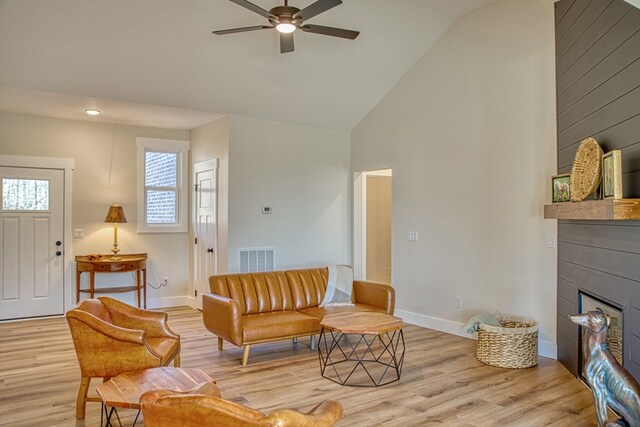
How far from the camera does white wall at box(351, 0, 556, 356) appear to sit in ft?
14.8

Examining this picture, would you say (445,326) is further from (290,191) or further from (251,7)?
(251,7)

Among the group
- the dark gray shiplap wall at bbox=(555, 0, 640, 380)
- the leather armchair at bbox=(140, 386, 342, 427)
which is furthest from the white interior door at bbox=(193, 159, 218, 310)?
the leather armchair at bbox=(140, 386, 342, 427)

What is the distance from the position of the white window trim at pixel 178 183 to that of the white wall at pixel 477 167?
294 cm

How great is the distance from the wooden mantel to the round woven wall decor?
96 millimetres

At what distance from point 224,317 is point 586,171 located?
3211 millimetres

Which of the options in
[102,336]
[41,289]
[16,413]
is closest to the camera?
[102,336]

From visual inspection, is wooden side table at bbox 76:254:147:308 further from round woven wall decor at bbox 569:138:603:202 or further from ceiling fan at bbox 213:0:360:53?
round woven wall decor at bbox 569:138:603:202

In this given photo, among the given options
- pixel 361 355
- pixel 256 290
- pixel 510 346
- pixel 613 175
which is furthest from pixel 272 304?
pixel 613 175

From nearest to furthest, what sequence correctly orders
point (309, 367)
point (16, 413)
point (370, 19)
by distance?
point (16, 413)
point (309, 367)
point (370, 19)

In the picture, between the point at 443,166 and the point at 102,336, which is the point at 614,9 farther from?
the point at 102,336

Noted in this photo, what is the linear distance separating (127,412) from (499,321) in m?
3.50

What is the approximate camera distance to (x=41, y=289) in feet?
19.3

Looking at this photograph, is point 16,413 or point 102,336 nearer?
point 102,336

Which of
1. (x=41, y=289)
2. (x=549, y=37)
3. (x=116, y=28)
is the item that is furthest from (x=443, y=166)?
(x=41, y=289)
